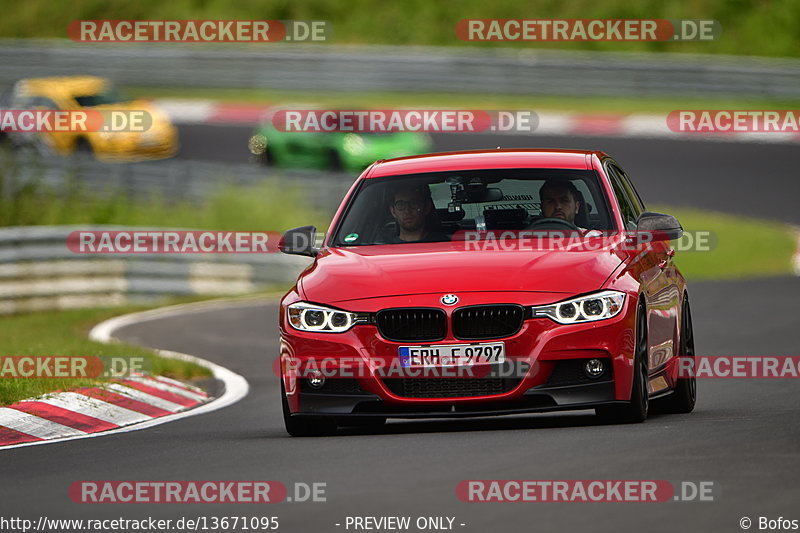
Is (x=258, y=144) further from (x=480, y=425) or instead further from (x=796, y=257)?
(x=480, y=425)

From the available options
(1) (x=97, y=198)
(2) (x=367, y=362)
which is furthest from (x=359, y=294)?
(1) (x=97, y=198)

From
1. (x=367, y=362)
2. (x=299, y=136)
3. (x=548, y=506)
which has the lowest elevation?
(x=548, y=506)

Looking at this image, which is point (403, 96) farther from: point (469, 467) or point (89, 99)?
point (469, 467)

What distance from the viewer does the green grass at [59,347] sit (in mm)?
11578

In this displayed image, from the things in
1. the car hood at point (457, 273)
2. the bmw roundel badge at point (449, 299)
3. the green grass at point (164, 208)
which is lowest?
the bmw roundel badge at point (449, 299)

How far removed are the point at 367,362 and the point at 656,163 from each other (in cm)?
2315

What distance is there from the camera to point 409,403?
9031 millimetres

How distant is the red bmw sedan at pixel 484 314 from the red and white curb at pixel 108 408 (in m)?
1.70

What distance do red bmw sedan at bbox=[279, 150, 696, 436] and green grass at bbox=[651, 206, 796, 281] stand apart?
11.7 m

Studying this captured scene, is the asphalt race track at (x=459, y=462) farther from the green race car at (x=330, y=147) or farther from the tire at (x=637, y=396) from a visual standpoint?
the green race car at (x=330, y=147)

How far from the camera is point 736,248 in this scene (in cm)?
2530

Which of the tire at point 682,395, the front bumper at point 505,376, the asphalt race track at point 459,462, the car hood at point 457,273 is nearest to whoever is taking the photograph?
the asphalt race track at point 459,462

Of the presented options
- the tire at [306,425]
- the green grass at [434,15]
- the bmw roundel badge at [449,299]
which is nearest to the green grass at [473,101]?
the green grass at [434,15]

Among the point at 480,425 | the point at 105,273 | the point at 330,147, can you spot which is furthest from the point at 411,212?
the point at 330,147
